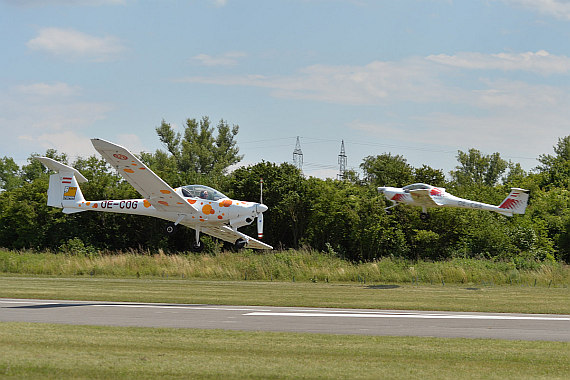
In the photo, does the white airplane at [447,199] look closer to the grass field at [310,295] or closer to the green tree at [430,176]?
the grass field at [310,295]

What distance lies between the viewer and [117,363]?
39.8ft

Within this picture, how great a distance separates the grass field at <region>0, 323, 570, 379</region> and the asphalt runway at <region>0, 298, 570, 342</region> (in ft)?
4.45

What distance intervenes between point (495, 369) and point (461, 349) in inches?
73.8

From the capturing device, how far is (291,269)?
40.6m

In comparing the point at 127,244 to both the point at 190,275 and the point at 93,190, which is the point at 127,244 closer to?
the point at 93,190

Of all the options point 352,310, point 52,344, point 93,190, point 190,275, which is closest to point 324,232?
point 190,275

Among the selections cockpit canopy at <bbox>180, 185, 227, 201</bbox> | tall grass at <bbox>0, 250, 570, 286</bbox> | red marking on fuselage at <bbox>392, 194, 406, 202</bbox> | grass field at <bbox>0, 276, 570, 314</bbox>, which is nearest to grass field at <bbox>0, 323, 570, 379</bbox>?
grass field at <bbox>0, 276, 570, 314</bbox>

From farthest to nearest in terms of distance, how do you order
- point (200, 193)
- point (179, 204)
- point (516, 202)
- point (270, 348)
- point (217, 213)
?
point (516, 202) < point (200, 193) < point (217, 213) < point (179, 204) < point (270, 348)

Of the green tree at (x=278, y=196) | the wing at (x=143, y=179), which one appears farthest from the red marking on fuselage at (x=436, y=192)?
the green tree at (x=278, y=196)

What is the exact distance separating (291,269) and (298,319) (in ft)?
70.0

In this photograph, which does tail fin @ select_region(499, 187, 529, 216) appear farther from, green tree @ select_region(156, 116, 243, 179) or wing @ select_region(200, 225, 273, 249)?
green tree @ select_region(156, 116, 243, 179)

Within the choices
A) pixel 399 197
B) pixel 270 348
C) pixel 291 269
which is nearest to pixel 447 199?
pixel 399 197

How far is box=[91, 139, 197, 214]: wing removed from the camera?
85.9ft

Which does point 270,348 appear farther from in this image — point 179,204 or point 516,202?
point 516,202
